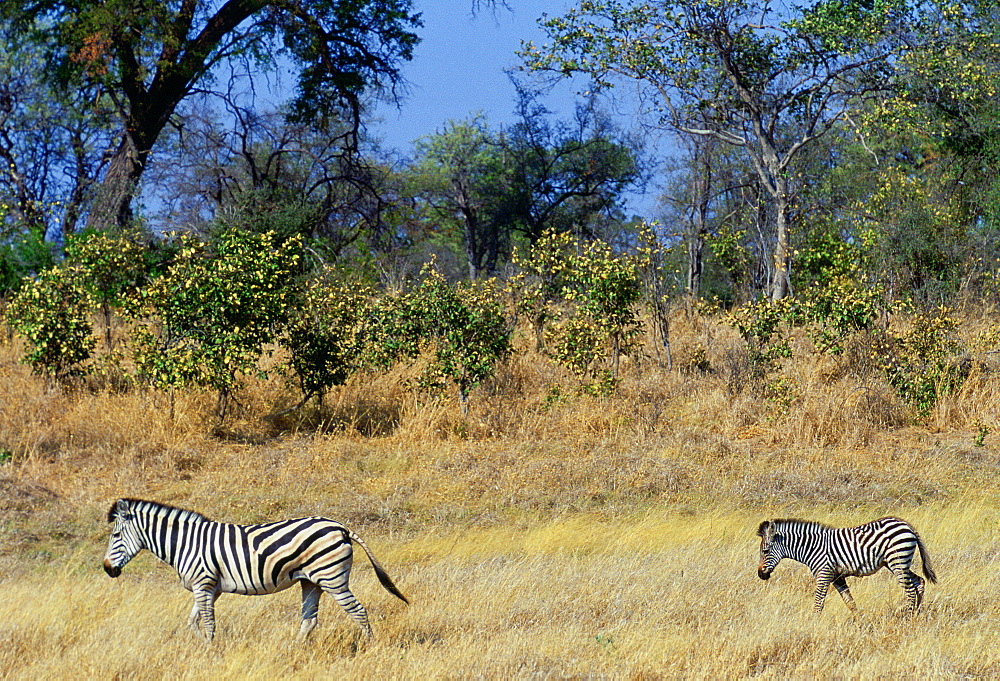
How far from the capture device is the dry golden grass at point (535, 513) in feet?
21.6

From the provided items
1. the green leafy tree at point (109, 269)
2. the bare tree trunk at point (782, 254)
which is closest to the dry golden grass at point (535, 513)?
the green leafy tree at point (109, 269)

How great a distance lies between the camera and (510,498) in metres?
11.9

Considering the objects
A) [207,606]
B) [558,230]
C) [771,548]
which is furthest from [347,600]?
[558,230]

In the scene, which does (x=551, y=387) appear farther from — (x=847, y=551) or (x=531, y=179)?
(x=531, y=179)

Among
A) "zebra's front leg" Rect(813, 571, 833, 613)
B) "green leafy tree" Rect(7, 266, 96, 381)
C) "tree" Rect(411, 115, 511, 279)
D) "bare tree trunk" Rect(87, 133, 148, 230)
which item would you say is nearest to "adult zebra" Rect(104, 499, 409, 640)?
"zebra's front leg" Rect(813, 571, 833, 613)

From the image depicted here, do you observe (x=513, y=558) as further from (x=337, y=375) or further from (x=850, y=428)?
(x=850, y=428)

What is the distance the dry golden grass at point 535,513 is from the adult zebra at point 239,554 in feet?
1.24

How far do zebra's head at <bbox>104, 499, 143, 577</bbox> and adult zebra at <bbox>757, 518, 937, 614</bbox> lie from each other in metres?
4.22

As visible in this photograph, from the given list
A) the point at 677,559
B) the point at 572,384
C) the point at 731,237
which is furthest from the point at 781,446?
the point at 731,237

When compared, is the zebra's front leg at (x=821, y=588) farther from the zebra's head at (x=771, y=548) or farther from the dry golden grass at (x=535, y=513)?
the zebra's head at (x=771, y=548)

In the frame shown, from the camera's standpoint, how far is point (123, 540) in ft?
21.3

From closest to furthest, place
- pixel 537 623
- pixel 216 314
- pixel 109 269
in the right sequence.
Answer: pixel 537 623 → pixel 216 314 → pixel 109 269

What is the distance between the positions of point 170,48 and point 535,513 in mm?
15702

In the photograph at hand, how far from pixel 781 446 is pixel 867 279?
6661 millimetres
